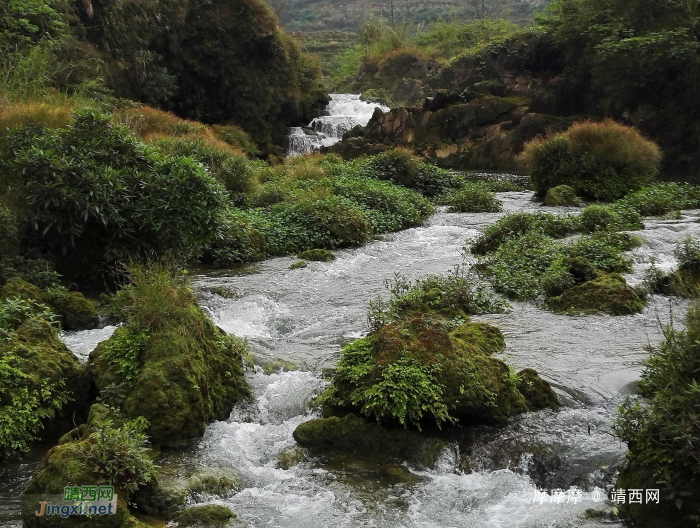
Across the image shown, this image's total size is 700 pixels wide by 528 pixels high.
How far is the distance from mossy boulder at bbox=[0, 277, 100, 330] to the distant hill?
7895cm

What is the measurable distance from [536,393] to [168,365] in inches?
152

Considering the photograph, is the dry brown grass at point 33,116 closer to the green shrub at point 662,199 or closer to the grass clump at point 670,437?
the grass clump at point 670,437

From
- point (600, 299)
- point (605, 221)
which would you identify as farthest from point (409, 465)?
point (605, 221)

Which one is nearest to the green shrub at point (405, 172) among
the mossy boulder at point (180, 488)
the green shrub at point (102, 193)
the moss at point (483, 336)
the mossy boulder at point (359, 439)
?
the green shrub at point (102, 193)

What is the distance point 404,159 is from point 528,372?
16.4 m

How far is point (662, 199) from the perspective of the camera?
18625 mm

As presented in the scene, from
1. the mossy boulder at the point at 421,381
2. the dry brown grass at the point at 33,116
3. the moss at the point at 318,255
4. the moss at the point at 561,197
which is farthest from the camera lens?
the moss at the point at 561,197

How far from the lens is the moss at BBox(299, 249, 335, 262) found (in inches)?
572

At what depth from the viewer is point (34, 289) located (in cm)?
927

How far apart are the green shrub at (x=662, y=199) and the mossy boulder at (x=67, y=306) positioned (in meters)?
14.1

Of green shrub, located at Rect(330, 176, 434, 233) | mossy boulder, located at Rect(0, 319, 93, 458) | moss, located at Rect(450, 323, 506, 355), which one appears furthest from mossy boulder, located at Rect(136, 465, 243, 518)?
green shrub, located at Rect(330, 176, 434, 233)

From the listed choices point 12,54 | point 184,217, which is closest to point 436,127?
point 12,54

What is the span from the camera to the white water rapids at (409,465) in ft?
18.5

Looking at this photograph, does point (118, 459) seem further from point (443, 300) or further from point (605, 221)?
point (605, 221)
